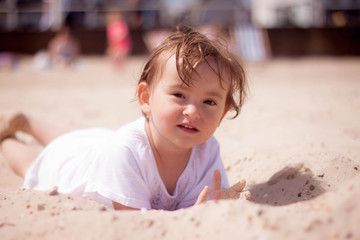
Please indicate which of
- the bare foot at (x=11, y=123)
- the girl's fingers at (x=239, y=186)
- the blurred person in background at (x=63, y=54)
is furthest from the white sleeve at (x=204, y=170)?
the blurred person in background at (x=63, y=54)

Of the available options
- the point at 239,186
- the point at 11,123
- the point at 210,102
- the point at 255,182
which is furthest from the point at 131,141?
the point at 11,123

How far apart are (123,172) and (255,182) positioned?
95cm

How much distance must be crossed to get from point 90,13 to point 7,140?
40.8 ft

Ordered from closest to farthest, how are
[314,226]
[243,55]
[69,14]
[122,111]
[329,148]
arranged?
[314,226]
[329,148]
[122,111]
[243,55]
[69,14]

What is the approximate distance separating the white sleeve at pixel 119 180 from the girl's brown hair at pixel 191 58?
453 mm

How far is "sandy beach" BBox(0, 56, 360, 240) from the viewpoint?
1.30m

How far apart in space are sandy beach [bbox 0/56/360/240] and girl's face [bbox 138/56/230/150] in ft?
1.40

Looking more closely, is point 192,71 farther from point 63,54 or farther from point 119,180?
point 63,54

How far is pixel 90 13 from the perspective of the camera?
565 inches

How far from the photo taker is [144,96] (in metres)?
2.09

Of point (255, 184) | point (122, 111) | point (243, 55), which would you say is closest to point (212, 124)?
point (255, 184)

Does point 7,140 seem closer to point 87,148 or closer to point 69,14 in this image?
point 87,148

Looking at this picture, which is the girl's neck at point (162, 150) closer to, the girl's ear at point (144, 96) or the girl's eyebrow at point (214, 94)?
the girl's ear at point (144, 96)

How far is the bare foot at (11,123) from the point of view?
9.37 feet
